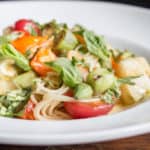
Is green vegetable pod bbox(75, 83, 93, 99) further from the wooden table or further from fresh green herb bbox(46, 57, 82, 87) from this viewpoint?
the wooden table

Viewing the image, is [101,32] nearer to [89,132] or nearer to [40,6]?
[40,6]

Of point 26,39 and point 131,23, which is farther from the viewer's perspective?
point 131,23

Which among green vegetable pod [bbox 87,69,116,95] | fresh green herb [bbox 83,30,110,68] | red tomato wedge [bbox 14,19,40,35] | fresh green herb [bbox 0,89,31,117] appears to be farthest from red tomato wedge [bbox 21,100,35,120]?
red tomato wedge [bbox 14,19,40,35]

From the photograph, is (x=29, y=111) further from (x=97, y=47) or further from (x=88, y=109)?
(x=97, y=47)

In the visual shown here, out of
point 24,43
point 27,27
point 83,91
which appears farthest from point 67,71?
point 27,27

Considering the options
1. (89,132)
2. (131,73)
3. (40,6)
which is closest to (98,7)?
(40,6)

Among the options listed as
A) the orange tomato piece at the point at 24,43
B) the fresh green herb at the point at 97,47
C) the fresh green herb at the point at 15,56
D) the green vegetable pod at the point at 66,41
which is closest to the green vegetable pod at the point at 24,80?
the fresh green herb at the point at 15,56
